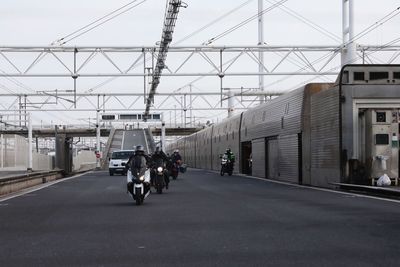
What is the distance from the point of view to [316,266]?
8016 mm

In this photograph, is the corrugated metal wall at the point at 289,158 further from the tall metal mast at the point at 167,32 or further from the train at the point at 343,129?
the tall metal mast at the point at 167,32

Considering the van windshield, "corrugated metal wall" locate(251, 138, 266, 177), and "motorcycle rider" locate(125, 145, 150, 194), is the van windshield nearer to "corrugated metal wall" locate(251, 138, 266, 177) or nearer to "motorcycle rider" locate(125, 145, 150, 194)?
"corrugated metal wall" locate(251, 138, 266, 177)

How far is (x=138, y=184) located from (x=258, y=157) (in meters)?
20.3

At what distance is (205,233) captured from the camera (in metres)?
11.3

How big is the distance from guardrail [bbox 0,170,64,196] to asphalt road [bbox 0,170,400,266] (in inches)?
276

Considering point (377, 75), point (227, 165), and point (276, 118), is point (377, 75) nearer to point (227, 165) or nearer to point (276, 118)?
point (276, 118)

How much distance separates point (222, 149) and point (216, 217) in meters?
38.4

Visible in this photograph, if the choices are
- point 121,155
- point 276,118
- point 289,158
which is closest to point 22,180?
point 289,158

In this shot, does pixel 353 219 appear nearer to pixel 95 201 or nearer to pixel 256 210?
pixel 256 210

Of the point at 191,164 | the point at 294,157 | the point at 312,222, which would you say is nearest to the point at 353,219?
the point at 312,222

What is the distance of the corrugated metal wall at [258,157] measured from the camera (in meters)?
36.6

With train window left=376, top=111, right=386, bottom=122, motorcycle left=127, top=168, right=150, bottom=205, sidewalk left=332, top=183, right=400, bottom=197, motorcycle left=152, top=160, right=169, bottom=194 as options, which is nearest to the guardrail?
motorcycle left=152, top=160, right=169, bottom=194

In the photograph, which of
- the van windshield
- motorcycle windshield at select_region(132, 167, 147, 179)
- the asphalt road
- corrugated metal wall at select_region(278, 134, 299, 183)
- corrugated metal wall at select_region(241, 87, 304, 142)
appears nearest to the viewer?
the asphalt road

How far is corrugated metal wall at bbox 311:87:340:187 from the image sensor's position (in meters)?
24.0
